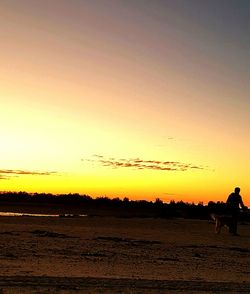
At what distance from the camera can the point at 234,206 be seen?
25.3m

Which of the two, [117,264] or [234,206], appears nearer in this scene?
[117,264]

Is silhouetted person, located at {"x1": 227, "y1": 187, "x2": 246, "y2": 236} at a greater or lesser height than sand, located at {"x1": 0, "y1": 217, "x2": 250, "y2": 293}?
greater

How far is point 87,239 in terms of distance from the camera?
18.7 metres

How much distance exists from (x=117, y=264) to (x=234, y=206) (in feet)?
43.1

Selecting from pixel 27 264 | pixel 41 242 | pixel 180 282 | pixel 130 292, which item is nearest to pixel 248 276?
pixel 180 282

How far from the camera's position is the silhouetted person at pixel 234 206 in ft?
82.4

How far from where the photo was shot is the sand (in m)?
10.1

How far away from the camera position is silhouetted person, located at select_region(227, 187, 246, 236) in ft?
82.4

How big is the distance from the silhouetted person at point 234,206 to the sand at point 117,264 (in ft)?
17.5

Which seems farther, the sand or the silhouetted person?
the silhouetted person

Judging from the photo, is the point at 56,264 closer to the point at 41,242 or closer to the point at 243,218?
the point at 41,242

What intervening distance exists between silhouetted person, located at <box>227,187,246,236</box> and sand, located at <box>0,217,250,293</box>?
5.33m

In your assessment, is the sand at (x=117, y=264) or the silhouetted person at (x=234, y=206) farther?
the silhouetted person at (x=234, y=206)

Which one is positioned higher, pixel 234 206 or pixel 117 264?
pixel 234 206
